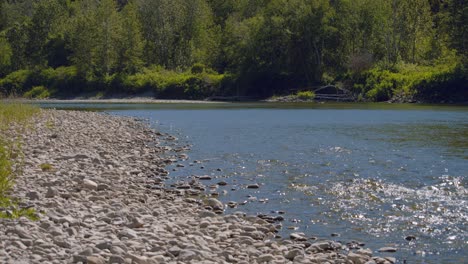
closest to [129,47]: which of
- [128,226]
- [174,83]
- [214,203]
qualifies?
[174,83]

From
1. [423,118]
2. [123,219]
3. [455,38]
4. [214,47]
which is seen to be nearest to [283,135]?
[423,118]

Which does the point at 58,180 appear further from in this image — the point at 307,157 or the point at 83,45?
the point at 83,45

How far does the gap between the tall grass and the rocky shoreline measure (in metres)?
0.34

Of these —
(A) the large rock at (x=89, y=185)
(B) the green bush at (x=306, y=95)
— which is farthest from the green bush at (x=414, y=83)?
(A) the large rock at (x=89, y=185)

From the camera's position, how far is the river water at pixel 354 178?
47.3ft

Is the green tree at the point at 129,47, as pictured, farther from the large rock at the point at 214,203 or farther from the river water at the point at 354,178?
the large rock at the point at 214,203

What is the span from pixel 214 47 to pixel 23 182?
94.1 meters

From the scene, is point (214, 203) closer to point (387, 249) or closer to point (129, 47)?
point (387, 249)

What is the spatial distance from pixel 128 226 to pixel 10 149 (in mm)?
7645

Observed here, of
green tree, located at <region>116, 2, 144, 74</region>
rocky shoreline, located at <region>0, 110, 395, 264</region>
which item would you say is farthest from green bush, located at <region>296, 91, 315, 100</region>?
rocky shoreline, located at <region>0, 110, 395, 264</region>

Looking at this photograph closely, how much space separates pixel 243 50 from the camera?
99.6 meters

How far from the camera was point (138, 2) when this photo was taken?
12012 cm

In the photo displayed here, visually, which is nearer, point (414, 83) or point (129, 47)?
point (414, 83)

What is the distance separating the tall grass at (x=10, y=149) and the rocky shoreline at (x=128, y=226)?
0.34 m
